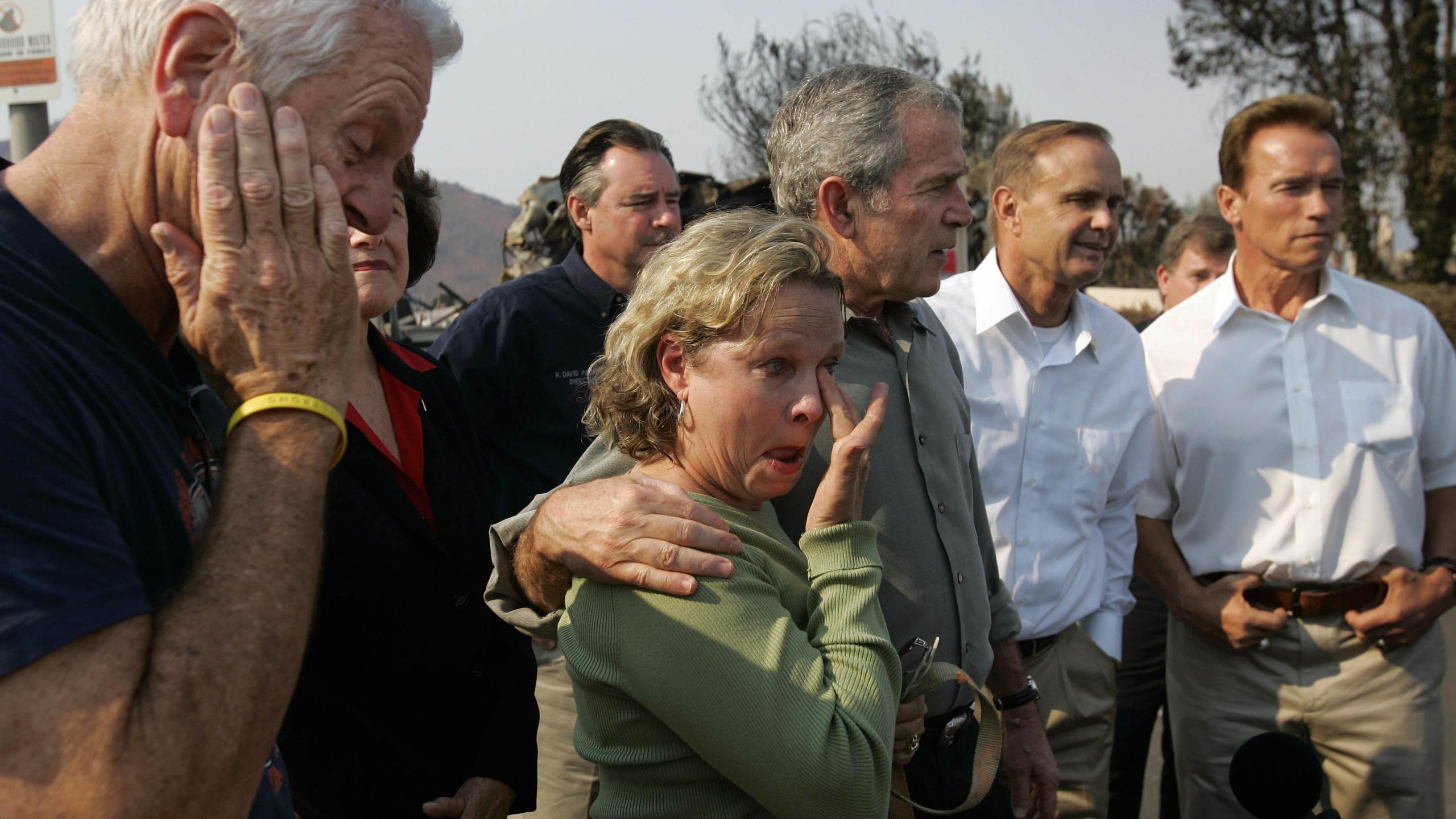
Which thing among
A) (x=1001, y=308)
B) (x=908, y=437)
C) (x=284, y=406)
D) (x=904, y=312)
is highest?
(x=284, y=406)

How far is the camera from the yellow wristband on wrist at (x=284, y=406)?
4.43 ft

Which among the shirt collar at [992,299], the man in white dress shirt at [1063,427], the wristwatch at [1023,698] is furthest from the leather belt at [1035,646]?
the shirt collar at [992,299]

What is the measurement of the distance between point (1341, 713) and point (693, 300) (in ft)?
9.80

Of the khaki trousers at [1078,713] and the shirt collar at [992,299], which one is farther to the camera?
the shirt collar at [992,299]

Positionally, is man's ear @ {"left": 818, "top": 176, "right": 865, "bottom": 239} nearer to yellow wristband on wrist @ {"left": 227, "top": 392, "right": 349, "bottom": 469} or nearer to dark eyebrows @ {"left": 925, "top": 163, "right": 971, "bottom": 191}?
dark eyebrows @ {"left": 925, "top": 163, "right": 971, "bottom": 191}

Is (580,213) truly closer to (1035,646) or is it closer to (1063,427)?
(1063,427)

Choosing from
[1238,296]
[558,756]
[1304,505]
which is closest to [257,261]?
[558,756]

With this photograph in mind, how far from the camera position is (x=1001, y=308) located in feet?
11.9

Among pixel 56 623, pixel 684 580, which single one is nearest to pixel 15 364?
pixel 56 623

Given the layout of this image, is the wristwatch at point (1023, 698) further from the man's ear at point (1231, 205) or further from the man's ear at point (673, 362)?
the man's ear at point (1231, 205)

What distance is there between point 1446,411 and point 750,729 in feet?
11.0

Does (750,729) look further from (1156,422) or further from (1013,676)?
(1156,422)

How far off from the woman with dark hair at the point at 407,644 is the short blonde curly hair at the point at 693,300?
0.49 metres

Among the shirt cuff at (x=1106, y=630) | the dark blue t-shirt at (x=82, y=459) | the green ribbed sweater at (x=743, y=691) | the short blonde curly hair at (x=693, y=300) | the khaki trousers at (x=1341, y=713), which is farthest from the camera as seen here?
the khaki trousers at (x=1341, y=713)
